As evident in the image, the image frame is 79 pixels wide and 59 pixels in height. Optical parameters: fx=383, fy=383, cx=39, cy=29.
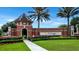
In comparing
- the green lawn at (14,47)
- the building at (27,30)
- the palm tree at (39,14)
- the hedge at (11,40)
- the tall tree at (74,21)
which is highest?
the palm tree at (39,14)

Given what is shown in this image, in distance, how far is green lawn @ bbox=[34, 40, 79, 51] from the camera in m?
6.51

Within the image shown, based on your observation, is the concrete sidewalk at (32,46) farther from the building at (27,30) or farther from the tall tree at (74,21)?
the tall tree at (74,21)

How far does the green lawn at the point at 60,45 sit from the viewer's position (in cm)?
651

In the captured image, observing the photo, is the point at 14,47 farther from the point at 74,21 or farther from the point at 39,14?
the point at 74,21

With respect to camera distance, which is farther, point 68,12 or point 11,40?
point 11,40

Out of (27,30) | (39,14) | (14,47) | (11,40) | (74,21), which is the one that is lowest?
(14,47)

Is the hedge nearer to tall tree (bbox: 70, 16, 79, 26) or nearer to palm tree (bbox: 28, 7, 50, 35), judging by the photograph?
palm tree (bbox: 28, 7, 50, 35)

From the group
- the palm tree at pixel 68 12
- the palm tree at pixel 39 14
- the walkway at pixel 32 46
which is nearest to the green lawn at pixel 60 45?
the walkway at pixel 32 46

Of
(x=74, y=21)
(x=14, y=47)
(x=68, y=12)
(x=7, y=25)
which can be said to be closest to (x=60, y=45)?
(x=74, y=21)

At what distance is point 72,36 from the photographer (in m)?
6.69

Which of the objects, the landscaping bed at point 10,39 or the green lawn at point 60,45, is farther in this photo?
the landscaping bed at point 10,39

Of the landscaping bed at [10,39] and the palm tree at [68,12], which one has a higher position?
the palm tree at [68,12]

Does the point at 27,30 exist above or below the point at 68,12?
below

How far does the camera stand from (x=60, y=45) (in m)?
6.56
